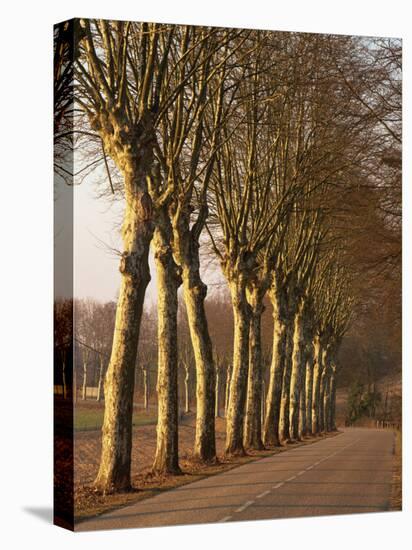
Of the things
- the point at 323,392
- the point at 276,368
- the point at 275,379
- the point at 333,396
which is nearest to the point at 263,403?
the point at 275,379

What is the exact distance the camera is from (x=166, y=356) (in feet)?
72.5

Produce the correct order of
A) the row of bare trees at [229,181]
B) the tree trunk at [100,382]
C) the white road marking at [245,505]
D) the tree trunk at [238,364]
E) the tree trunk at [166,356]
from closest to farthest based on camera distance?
the white road marking at [245,505]
the row of bare trees at [229,181]
the tree trunk at [100,382]
the tree trunk at [166,356]
the tree trunk at [238,364]

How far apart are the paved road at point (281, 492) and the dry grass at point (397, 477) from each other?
4.5 inches

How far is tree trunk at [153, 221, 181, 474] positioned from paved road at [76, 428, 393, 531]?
1.18m

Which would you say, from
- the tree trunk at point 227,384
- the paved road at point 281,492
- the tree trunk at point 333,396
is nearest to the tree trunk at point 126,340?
the paved road at point 281,492

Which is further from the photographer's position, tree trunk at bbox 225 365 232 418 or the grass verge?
tree trunk at bbox 225 365 232 418

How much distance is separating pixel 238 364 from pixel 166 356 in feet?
16.6

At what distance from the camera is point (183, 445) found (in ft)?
79.7

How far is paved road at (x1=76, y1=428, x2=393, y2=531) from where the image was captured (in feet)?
58.0

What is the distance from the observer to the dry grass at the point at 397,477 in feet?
65.9

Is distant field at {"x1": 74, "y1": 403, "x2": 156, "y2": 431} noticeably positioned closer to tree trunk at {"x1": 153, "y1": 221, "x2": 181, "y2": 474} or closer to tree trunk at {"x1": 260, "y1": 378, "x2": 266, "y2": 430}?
tree trunk at {"x1": 153, "y1": 221, "x2": 181, "y2": 474}

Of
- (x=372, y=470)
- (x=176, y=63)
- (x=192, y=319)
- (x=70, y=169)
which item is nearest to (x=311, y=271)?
(x=192, y=319)

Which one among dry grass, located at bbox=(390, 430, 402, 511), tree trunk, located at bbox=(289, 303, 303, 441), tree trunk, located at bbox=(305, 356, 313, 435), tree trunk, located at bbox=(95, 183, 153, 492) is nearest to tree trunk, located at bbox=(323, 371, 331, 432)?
tree trunk, located at bbox=(305, 356, 313, 435)

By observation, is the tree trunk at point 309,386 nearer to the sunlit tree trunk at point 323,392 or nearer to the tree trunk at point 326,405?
the sunlit tree trunk at point 323,392
